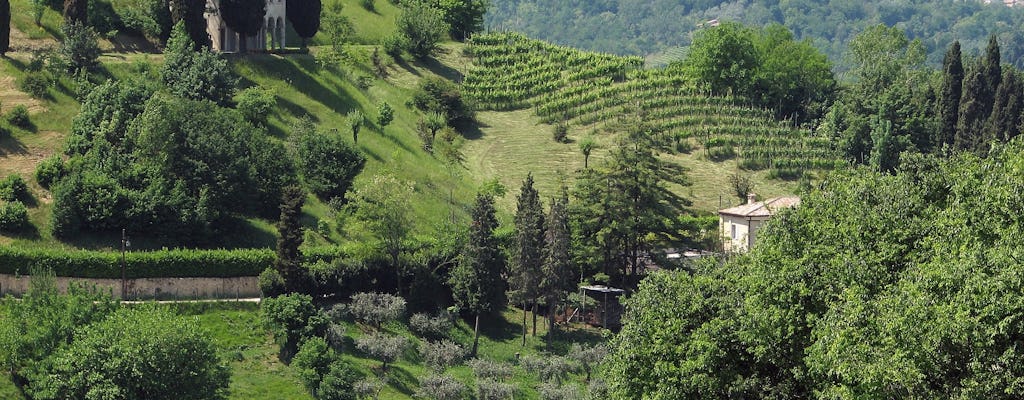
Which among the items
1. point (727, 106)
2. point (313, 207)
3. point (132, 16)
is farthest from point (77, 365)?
point (727, 106)

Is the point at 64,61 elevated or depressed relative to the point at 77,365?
elevated

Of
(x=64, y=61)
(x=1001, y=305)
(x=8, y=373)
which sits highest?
(x=64, y=61)

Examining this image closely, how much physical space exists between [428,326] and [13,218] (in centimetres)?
2080

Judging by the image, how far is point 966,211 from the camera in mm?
44094

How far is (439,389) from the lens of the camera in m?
68.9

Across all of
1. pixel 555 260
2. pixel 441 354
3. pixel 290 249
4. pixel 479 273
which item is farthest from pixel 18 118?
pixel 555 260

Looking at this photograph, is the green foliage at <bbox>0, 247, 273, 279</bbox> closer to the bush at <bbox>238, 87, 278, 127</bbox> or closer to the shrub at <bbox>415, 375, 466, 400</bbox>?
the shrub at <bbox>415, 375, 466, 400</bbox>

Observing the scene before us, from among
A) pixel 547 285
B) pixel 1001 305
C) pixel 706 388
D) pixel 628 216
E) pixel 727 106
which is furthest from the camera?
pixel 727 106

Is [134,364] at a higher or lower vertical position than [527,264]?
lower

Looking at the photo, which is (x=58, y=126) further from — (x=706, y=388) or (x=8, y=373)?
(x=706, y=388)

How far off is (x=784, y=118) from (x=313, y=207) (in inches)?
1837

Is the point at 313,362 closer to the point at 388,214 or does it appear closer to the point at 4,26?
the point at 388,214

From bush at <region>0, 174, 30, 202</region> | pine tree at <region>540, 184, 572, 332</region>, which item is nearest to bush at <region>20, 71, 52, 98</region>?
bush at <region>0, 174, 30, 202</region>

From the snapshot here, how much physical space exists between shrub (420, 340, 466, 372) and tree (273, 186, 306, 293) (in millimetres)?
6932
